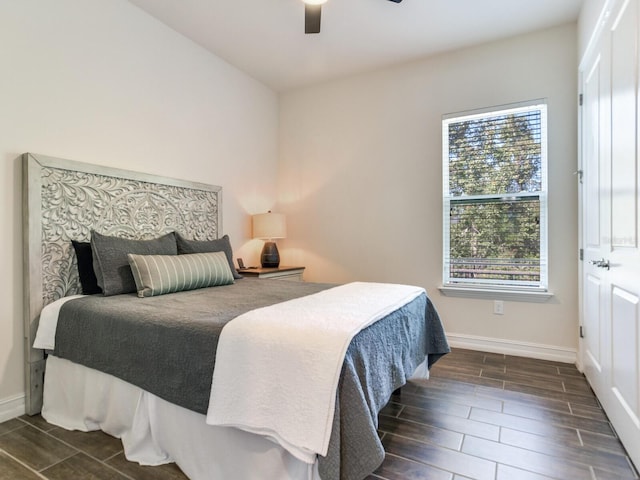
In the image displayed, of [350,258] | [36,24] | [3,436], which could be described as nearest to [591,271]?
[350,258]

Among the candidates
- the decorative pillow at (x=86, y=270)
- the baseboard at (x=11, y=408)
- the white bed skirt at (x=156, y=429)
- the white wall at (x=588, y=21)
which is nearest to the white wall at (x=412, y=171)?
the white wall at (x=588, y=21)

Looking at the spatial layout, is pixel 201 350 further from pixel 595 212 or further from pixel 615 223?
pixel 595 212

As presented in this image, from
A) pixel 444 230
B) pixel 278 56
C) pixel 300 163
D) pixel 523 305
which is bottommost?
pixel 523 305

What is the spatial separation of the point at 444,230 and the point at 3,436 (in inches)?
136

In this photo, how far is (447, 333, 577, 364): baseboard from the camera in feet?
9.66

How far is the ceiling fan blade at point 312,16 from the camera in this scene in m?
2.08

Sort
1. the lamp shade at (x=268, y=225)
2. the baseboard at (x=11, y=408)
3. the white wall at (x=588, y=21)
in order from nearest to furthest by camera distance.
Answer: the baseboard at (x=11, y=408)
the white wall at (x=588, y=21)
the lamp shade at (x=268, y=225)

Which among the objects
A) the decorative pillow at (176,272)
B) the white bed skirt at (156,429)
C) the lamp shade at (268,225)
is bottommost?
the white bed skirt at (156,429)

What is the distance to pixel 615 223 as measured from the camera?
6.12 feet

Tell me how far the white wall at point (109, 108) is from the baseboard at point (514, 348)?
7.77 ft

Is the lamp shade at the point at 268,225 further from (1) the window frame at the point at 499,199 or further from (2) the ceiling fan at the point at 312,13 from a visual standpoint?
(2) the ceiling fan at the point at 312,13

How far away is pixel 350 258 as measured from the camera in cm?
387

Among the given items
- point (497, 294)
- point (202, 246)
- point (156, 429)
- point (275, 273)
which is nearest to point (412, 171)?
point (497, 294)

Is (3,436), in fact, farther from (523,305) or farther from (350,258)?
(523,305)
